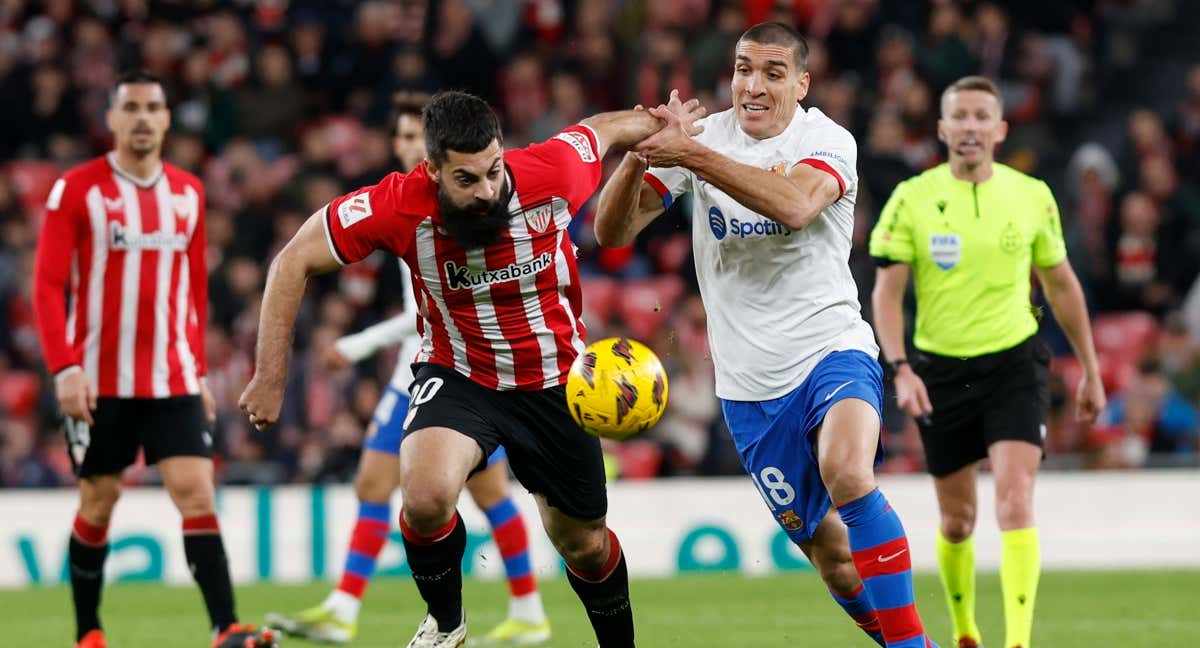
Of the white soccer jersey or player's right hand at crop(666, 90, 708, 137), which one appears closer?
player's right hand at crop(666, 90, 708, 137)

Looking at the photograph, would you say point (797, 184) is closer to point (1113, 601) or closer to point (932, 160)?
point (1113, 601)

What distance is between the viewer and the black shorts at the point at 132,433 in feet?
24.6

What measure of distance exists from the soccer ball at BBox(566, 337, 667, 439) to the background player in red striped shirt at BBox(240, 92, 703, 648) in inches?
10.9

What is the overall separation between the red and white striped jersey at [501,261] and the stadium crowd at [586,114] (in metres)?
6.47

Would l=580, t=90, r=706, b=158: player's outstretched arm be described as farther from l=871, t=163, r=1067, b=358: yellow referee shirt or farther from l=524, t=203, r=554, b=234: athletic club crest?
l=871, t=163, r=1067, b=358: yellow referee shirt

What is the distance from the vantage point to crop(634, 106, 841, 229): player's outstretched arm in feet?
18.8

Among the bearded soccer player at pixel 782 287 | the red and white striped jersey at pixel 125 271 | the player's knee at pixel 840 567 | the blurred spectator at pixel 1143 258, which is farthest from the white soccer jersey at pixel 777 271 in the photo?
the blurred spectator at pixel 1143 258

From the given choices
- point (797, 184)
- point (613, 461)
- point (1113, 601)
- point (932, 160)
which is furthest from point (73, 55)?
point (797, 184)

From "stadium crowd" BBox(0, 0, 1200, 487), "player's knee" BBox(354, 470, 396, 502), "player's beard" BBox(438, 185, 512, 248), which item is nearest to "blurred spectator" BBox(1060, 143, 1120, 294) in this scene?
"stadium crowd" BBox(0, 0, 1200, 487)

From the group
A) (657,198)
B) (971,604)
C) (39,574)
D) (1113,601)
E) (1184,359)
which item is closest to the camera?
(657,198)

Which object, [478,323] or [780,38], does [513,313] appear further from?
[780,38]

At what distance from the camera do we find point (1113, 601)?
1015 centimetres

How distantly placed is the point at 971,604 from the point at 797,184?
8.28 feet

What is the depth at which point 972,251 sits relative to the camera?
7.65 meters
